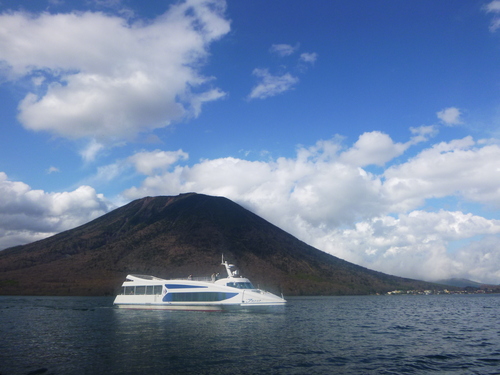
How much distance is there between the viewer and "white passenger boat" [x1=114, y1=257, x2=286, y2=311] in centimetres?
5328

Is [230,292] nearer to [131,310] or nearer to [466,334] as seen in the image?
[131,310]

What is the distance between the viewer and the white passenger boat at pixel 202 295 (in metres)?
53.3

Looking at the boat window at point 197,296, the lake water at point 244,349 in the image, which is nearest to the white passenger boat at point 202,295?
the boat window at point 197,296

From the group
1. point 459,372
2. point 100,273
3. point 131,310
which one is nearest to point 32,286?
point 100,273

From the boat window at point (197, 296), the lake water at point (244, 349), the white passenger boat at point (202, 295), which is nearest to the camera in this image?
the lake water at point (244, 349)

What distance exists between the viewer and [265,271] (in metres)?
195

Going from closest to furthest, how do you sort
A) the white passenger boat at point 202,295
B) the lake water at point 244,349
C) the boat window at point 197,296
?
the lake water at point 244,349 → the white passenger boat at point 202,295 → the boat window at point 197,296

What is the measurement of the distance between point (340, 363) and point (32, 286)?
568 ft

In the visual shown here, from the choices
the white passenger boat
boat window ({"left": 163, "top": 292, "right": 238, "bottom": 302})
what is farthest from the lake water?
boat window ({"left": 163, "top": 292, "right": 238, "bottom": 302})

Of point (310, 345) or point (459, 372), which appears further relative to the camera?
point (310, 345)

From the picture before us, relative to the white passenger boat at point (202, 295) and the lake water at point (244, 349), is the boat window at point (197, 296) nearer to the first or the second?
the white passenger boat at point (202, 295)

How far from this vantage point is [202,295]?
5700 cm

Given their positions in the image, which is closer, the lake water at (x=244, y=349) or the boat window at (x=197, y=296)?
the lake water at (x=244, y=349)

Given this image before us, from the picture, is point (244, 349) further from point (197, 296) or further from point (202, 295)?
point (197, 296)
